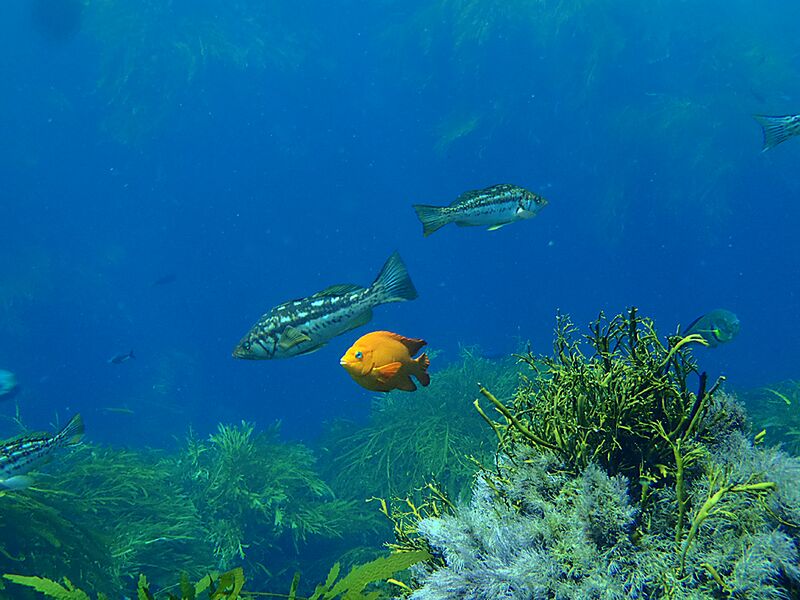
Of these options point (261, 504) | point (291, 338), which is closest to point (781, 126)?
point (291, 338)

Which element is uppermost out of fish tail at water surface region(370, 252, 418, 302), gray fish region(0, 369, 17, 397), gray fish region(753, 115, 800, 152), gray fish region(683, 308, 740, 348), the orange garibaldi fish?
gray fish region(0, 369, 17, 397)

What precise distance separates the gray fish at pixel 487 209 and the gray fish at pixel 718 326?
9.47 ft

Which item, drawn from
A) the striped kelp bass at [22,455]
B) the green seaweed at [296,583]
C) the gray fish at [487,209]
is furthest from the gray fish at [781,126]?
the striped kelp bass at [22,455]

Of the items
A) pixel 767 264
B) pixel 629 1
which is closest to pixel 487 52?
pixel 629 1

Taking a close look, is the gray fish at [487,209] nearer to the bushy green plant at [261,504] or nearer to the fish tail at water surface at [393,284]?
the fish tail at water surface at [393,284]

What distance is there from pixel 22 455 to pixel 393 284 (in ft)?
11.7

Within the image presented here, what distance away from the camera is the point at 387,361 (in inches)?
128

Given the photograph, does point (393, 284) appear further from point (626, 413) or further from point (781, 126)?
point (781, 126)

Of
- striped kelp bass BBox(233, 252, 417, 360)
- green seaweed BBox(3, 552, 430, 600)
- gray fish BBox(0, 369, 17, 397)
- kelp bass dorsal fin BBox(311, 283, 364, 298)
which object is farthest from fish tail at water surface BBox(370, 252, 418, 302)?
gray fish BBox(0, 369, 17, 397)

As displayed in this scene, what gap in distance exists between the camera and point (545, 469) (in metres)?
2.41

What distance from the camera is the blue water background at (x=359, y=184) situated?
120ft

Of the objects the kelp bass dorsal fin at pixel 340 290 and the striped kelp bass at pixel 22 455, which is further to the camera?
the kelp bass dorsal fin at pixel 340 290

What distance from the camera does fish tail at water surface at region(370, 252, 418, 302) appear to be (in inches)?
175

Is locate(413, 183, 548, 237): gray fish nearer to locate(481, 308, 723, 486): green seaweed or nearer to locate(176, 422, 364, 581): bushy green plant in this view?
locate(481, 308, 723, 486): green seaweed
